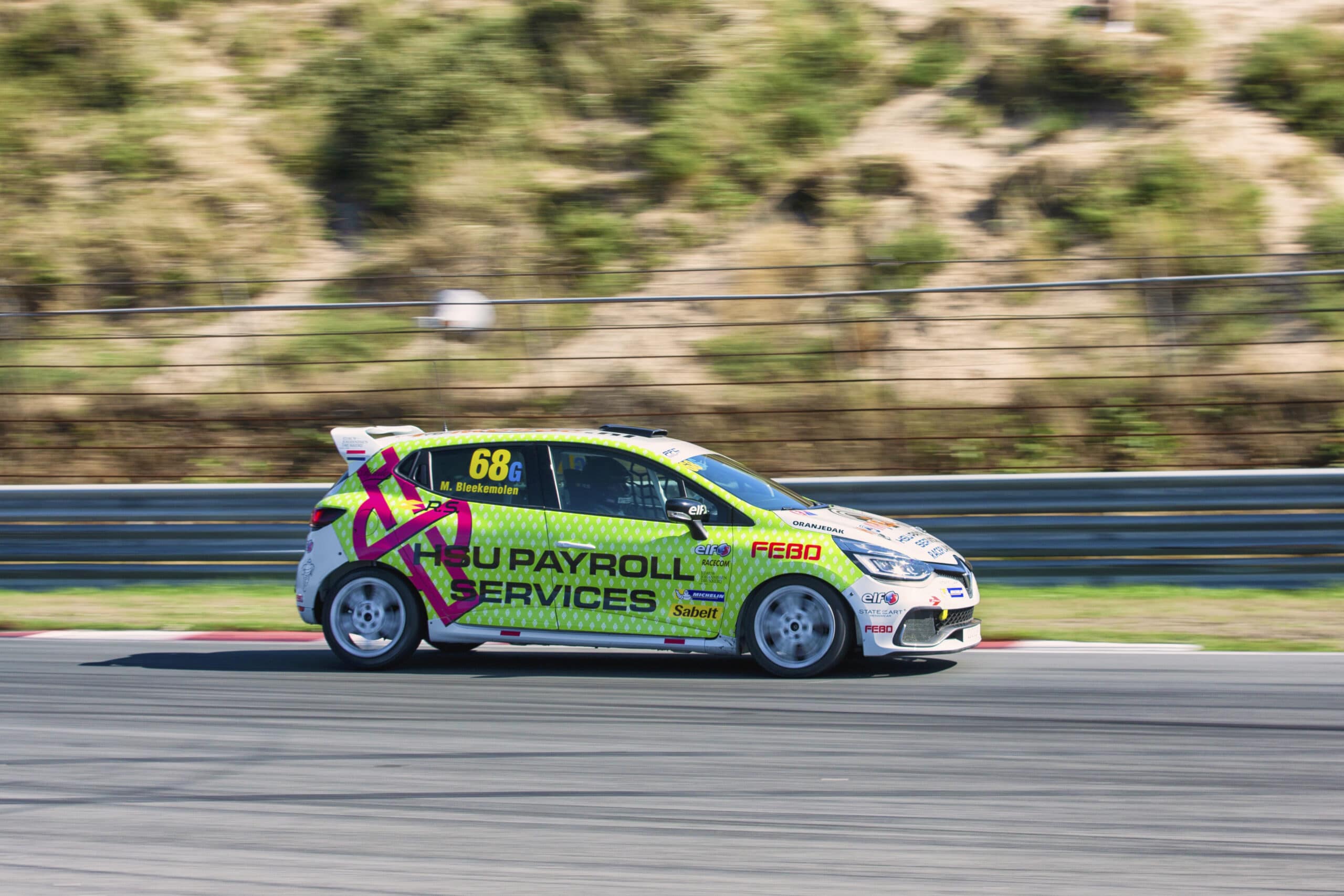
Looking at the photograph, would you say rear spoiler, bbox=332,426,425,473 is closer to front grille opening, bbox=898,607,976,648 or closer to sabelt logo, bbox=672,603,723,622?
sabelt logo, bbox=672,603,723,622

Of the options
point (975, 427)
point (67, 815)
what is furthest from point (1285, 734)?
point (975, 427)

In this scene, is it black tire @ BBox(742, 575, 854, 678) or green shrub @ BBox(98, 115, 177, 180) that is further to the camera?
green shrub @ BBox(98, 115, 177, 180)

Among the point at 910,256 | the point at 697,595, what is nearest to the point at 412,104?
the point at 910,256

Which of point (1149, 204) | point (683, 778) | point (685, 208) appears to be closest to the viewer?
point (683, 778)

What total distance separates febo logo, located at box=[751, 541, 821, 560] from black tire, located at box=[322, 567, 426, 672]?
228 centimetres

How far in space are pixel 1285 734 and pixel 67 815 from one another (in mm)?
5689

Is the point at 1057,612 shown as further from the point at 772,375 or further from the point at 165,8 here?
the point at 165,8

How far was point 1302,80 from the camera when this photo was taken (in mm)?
19062

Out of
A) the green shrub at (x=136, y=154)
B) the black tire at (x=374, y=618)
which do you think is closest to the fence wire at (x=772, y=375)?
the green shrub at (x=136, y=154)

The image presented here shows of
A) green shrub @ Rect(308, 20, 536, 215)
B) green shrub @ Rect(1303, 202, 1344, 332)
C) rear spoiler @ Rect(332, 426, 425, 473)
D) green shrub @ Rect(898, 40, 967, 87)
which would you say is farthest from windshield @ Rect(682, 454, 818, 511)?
green shrub @ Rect(898, 40, 967, 87)

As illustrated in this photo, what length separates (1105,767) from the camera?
6.21 metres

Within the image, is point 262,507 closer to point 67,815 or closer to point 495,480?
point 495,480

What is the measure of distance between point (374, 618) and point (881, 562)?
3.38 m

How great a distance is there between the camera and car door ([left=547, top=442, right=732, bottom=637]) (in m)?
8.56
